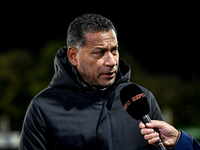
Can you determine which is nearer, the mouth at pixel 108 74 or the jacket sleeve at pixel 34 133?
the jacket sleeve at pixel 34 133

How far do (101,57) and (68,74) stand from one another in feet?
1.26

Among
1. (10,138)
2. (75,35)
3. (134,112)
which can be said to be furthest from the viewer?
(10,138)

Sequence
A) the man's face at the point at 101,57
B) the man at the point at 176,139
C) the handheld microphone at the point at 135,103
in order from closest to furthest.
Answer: the handheld microphone at the point at 135,103 → the man at the point at 176,139 → the man's face at the point at 101,57

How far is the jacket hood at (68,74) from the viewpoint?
9.54 ft

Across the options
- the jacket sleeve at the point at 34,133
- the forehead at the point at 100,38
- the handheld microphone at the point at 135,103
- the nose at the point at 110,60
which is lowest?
the jacket sleeve at the point at 34,133

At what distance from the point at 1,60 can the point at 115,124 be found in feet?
92.0

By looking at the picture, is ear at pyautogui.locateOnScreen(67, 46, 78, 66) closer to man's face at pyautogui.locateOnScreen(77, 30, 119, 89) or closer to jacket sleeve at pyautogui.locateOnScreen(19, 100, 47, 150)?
man's face at pyautogui.locateOnScreen(77, 30, 119, 89)

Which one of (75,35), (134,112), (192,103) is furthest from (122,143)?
(192,103)

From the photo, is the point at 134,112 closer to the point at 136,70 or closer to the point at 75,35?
the point at 75,35

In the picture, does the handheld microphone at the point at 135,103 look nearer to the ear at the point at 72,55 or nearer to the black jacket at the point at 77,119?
the black jacket at the point at 77,119

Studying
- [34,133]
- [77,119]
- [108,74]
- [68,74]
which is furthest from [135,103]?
[34,133]

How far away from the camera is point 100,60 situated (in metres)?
2.80

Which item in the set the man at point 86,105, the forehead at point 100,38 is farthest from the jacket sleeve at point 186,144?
the forehead at point 100,38

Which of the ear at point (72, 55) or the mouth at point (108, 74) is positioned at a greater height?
the ear at point (72, 55)
